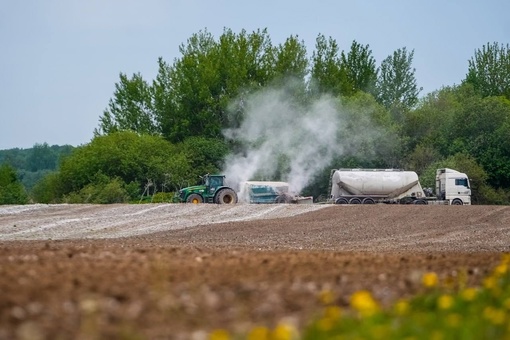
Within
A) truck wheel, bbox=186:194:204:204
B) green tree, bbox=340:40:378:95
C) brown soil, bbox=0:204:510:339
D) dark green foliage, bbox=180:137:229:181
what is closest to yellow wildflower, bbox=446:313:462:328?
brown soil, bbox=0:204:510:339

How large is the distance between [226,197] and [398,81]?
48.8 metres

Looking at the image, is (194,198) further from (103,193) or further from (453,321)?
(453,321)

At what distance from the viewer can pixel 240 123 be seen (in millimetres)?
76750

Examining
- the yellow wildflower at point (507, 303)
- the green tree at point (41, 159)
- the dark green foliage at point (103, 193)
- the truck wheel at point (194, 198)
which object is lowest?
the yellow wildflower at point (507, 303)

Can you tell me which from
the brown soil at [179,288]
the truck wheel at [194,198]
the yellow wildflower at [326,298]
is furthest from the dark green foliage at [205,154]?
the yellow wildflower at [326,298]

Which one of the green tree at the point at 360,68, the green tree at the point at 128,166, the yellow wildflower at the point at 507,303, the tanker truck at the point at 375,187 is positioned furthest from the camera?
the green tree at the point at 360,68

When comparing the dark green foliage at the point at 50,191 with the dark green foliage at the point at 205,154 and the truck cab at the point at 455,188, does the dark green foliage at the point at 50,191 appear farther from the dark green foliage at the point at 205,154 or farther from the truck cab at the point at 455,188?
the truck cab at the point at 455,188

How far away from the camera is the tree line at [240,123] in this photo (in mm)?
67938

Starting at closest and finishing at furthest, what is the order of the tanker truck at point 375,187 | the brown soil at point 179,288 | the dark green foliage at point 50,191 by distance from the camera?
the brown soil at point 179,288
the tanker truck at point 375,187
the dark green foliage at point 50,191

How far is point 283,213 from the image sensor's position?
4200 centimetres

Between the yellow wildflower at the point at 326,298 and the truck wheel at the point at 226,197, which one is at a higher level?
the truck wheel at the point at 226,197

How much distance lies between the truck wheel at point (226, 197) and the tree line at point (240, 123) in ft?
42.7

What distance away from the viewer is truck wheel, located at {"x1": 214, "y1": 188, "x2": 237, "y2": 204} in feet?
165

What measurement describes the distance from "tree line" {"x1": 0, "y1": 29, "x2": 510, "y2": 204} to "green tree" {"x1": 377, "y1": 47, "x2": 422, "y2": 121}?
0.29 m
